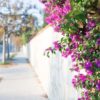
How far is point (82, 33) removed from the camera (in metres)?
3.76

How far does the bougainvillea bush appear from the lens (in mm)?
3529

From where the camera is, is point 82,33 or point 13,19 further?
point 13,19

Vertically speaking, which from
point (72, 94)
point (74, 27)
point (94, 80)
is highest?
point (74, 27)

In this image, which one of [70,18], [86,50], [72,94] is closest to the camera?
[70,18]

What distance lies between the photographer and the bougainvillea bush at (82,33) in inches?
139

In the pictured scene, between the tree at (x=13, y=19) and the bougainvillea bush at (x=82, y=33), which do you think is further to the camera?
the tree at (x=13, y=19)

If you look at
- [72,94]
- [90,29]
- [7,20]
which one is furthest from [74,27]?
[7,20]

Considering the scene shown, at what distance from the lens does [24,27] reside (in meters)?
33.4

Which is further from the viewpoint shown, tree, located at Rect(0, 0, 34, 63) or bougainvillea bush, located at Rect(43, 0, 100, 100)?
tree, located at Rect(0, 0, 34, 63)

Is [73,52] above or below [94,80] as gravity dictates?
above

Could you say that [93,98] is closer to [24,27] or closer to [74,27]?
[74,27]

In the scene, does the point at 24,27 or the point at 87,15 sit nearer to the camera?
the point at 87,15

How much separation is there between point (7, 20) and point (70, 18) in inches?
1148

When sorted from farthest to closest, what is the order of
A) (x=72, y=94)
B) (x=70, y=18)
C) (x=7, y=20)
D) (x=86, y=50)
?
(x=7, y=20) → (x=72, y=94) → (x=86, y=50) → (x=70, y=18)
